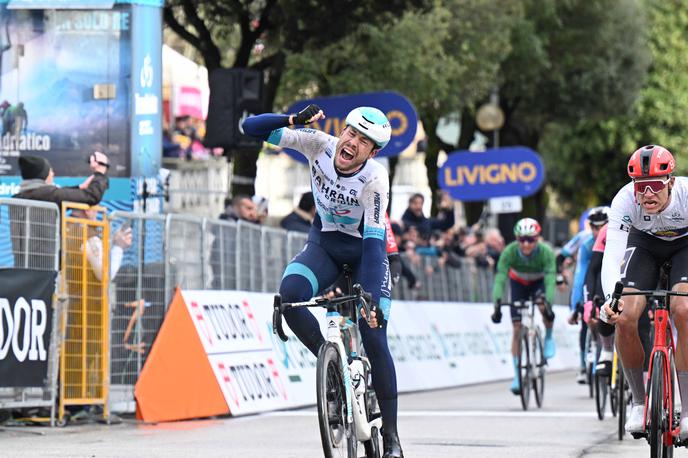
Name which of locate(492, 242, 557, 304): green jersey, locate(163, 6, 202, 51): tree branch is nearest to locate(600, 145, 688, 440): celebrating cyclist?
Answer: locate(492, 242, 557, 304): green jersey

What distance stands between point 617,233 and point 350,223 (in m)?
1.55

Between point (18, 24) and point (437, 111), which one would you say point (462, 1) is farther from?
point (18, 24)

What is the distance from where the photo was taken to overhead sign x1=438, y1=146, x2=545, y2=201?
31.5 meters

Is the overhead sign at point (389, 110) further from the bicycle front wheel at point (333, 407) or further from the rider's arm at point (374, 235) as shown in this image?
the bicycle front wheel at point (333, 407)

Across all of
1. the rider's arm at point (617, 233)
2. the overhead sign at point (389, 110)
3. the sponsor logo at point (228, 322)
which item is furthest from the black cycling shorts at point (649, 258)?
the overhead sign at point (389, 110)

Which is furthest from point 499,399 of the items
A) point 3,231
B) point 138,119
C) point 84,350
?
point 3,231

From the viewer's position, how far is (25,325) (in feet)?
45.3

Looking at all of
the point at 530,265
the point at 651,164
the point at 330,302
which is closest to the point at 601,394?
the point at 530,265

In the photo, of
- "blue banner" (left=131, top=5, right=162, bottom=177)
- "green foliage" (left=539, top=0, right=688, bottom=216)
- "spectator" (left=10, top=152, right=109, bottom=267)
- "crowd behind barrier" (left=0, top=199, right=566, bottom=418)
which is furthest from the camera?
"green foliage" (left=539, top=0, right=688, bottom=216)

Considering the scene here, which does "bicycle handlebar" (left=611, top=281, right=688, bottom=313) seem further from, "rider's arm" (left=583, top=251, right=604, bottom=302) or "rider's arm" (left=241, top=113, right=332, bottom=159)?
"rider's arm" (left=583, top=251, right=604, bottom=302)

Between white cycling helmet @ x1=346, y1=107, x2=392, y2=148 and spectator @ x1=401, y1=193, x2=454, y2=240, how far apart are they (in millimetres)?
13857

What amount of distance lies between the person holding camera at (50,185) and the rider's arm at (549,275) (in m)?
6.13

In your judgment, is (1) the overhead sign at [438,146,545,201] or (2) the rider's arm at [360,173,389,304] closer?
(2) the rider's arm at [360,173,389,304]

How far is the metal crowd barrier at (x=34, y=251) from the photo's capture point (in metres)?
13.6
